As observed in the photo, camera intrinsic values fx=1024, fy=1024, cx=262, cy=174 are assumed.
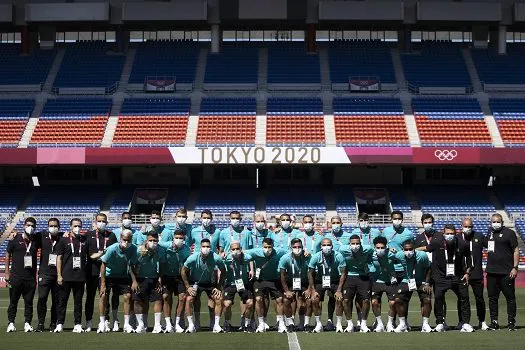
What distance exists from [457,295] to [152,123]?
33654 mm

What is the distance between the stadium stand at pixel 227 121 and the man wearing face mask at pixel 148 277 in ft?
99.8

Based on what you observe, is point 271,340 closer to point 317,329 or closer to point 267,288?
point 317,329

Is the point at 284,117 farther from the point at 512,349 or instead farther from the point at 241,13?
the point at 512,349

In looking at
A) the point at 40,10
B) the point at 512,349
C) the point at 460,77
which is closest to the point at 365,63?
the point at 460,77

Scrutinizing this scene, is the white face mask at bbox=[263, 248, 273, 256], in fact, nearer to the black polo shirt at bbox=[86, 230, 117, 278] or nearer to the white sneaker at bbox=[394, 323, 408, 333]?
the white sneaker at bbox=[394, 323, 408, 333]

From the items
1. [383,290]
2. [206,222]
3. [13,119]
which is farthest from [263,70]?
[383,290]

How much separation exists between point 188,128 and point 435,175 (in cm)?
1325

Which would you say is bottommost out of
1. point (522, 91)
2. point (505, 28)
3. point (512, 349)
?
point (512, 349)

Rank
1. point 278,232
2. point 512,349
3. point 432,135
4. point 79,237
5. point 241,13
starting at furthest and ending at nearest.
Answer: point 241,13 < point 432,135 < point 278,232 < point 79,237 < point 512,349

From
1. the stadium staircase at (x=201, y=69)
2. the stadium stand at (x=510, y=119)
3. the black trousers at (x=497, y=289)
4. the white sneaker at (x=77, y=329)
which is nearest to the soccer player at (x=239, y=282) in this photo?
the white sneaker at (x=77, y=329)

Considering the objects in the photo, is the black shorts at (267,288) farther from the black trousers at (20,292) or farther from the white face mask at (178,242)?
the black trousers at (20,292)

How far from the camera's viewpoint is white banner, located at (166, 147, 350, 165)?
5006cm

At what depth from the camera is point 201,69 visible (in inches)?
2233

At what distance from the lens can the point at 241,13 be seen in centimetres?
5509
